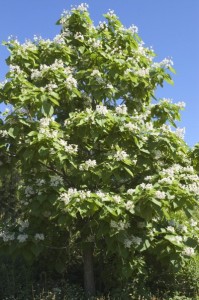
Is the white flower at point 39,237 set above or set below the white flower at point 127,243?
above

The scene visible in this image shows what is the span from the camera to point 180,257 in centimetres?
553

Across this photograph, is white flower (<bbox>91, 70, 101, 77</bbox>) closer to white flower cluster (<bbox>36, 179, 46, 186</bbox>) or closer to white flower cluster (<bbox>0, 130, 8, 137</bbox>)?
white flower cluster (<bbox>0, 130, 8, 137</bbox>)

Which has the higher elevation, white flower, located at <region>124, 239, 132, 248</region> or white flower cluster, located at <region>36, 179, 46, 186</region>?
white flower cluster, located at <region>36, 179, 46, 186</region>

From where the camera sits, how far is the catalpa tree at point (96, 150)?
17.4 ft

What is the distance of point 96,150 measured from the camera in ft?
21.5

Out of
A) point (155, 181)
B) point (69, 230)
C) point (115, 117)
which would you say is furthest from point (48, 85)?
point (69, 230)

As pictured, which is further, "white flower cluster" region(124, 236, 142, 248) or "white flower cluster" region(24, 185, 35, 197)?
"white flower cluster" region(24, 185, 35, 197)

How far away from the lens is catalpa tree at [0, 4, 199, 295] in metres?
5.30

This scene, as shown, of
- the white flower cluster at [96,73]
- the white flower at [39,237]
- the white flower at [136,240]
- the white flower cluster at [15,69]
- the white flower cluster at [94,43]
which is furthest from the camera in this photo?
the white flower cluster at [94,43]

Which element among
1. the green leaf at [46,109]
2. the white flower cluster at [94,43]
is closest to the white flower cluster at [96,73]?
the white flower cluster at [94,43]

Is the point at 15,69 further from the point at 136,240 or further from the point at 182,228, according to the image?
the point at 182,228

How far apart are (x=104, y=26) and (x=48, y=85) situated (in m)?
2.22

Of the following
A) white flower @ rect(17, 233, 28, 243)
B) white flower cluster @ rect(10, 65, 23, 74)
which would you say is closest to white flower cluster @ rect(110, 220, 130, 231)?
white flower @ rect(17, 233, 28, 243)

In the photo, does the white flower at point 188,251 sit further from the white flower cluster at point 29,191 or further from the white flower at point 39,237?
the white flower cluster at point 29,191
